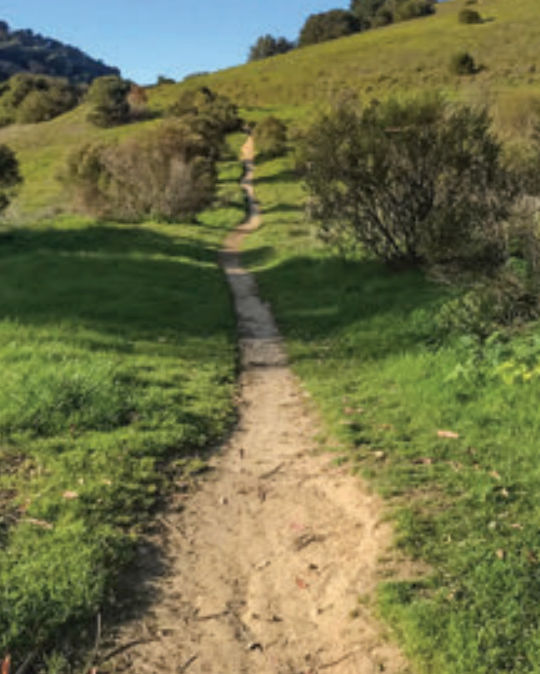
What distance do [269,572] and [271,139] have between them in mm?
51249

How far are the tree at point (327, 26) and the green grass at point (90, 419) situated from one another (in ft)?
354

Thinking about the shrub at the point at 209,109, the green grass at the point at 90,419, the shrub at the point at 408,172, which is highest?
the shrub at the point at 209,109

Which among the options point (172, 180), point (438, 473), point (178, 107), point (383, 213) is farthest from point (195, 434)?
point (178, 107)

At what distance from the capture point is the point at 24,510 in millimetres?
5320

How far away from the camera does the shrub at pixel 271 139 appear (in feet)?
173

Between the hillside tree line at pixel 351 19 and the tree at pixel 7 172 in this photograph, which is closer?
the tree at pixel 7 172

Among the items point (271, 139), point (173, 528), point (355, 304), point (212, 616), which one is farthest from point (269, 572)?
point (271, 139)

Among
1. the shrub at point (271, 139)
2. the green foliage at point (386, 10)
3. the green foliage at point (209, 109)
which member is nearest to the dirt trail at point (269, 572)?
the shrub at point (271, 139)

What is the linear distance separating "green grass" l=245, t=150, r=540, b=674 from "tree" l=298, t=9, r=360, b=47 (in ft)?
360

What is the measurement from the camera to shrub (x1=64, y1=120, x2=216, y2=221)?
31.2m

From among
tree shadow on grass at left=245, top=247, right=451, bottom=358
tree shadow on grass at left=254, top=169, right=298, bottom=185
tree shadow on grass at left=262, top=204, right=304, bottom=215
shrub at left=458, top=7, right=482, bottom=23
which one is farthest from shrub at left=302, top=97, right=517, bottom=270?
shrub at left=458, top=7, right=482, bottom=23

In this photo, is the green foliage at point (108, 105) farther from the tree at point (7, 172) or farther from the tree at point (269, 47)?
the tree at point (269, 47)

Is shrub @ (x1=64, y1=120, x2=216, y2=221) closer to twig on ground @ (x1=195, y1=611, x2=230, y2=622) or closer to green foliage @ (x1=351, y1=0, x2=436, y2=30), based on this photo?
twig on ground @ (x1=195, y1=611, x2=230, y2=622)

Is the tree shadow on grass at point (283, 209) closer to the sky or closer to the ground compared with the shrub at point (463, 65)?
closer to the ground
